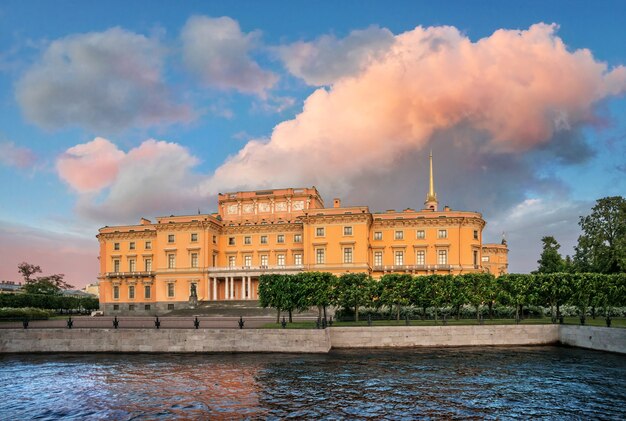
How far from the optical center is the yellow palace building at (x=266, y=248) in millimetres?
68688

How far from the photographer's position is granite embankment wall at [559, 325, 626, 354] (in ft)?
106

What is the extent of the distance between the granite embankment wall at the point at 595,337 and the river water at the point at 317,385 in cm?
90

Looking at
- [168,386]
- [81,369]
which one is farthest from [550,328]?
[81,369]

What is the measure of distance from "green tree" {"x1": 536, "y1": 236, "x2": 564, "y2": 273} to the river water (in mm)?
37399

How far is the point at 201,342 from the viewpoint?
3331cm

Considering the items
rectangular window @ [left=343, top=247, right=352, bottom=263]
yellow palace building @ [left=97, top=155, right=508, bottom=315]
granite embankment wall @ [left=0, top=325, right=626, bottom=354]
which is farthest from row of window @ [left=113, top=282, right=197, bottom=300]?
granite embankment wall @ [left=0, top=325, right=626, bottom=354]

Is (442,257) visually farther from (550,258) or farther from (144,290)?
(144,290)

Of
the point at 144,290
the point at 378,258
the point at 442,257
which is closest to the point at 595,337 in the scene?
the point at 442,257

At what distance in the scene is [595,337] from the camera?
1345 inches

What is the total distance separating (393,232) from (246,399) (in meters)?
52.6

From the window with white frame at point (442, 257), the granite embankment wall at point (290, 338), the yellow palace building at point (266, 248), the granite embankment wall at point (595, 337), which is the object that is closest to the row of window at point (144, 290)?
the yellow palace building at point (266, 248)

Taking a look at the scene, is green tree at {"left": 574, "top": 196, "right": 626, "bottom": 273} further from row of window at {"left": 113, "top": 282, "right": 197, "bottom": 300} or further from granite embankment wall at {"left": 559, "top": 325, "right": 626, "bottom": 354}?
row of window at {"left": 113, "top": 282, "right": 197, "bottom": 300}

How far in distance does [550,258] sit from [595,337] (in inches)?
1476

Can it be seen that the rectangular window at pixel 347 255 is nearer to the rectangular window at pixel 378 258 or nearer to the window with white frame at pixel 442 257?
the rectangular window at pixel 378 258
